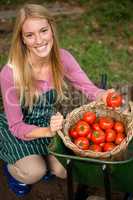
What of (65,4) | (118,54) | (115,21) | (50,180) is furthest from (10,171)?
(65,4)

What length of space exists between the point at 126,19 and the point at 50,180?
302cm

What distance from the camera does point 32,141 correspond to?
3.21 metres

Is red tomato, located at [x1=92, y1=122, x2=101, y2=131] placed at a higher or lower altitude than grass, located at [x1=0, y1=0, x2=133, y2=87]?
higher

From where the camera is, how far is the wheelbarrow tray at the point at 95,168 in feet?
8.13

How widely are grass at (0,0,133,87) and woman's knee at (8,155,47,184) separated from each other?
1763 mm

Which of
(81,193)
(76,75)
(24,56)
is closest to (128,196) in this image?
(81,193)

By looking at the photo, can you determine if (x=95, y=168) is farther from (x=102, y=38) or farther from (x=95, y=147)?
(x=102, y=38)

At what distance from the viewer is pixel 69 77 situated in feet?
11.2

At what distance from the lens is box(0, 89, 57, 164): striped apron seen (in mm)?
3195

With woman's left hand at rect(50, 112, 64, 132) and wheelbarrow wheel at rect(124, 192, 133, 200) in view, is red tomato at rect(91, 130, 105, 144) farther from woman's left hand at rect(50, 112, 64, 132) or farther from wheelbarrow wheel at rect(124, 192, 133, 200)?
wheelbarrow wheel at rect(124, 192, 133, 200)

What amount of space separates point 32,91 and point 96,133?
1.96 ft

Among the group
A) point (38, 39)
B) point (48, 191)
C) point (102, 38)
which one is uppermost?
point (38, 39)

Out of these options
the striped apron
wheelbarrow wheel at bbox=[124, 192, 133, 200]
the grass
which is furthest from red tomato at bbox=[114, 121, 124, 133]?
the grass

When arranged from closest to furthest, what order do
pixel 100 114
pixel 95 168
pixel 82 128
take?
1. pixel 95 168
2. pixel 82 128
3. pixel 100 114
